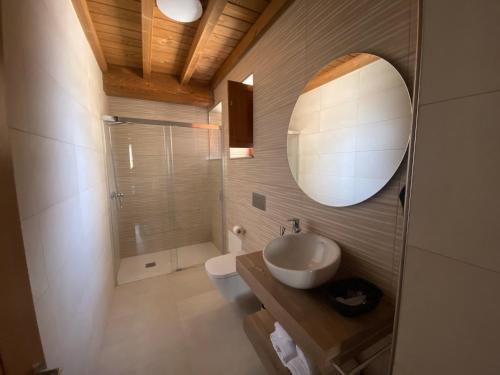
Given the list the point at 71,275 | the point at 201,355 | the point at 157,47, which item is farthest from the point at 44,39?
the point at 201,355

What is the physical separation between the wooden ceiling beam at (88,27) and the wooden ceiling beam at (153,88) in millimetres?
229

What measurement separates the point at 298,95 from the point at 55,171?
1409 millimetres

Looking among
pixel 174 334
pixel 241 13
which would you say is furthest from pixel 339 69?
pixel 174 334

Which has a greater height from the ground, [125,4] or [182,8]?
[125,4]

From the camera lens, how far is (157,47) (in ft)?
6.53

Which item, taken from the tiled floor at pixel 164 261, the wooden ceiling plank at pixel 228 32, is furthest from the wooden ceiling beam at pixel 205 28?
the tiled floor at pixel 164 261

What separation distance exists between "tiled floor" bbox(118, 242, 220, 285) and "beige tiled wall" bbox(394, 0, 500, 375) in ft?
8.79

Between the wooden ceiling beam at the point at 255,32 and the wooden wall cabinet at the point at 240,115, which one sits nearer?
the wooden ceiling beam at the point at 255,32

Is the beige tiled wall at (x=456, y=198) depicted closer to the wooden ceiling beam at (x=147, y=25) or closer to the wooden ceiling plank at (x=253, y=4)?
the wooden ceiling plank at (x=253, y=4)

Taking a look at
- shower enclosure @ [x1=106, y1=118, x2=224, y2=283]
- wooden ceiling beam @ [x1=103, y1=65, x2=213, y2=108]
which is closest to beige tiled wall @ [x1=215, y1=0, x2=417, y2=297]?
wooden ceiling beam @ [x1=103, y1=65, x2=213, y2=108]

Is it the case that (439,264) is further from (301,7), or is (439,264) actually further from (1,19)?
(301,7)

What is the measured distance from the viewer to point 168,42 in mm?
1922

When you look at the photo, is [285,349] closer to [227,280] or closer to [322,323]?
[322,323]

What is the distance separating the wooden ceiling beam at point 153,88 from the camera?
236 centimetres
